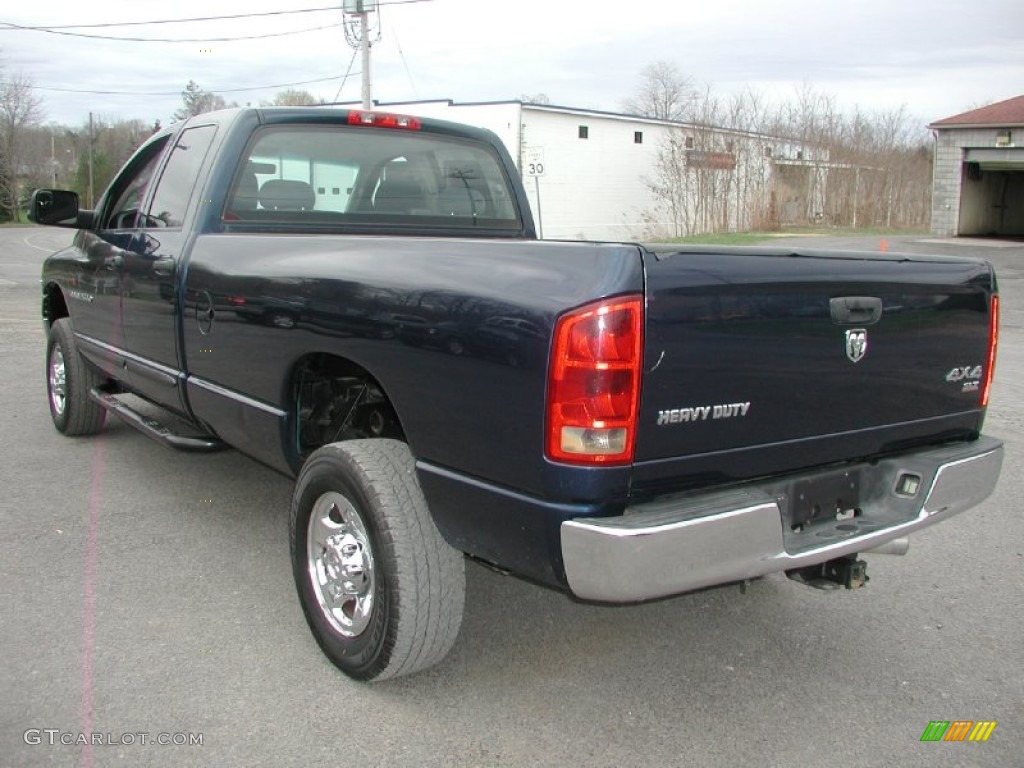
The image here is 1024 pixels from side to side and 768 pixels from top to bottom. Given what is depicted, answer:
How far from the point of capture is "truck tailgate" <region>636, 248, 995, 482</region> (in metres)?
2.51

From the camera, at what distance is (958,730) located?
9.71 ft

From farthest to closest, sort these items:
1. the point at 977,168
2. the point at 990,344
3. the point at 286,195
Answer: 1. the point at 977,168
2. the point at 286,195
3. the point at 990,344

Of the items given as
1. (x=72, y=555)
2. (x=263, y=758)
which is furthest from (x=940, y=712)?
(x=72, y=555)

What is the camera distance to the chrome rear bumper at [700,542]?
7.97ft

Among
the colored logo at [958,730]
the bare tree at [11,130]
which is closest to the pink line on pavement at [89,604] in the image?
the colored logo at [958,730]

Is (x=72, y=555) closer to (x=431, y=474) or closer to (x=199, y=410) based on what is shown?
(x=199, y=410)

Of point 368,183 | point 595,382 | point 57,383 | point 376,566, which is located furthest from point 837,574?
point 57,383

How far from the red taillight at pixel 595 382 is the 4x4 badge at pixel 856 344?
0.85 meters

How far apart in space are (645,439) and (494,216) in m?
2.88

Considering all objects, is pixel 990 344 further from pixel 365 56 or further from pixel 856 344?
pixel 365 56

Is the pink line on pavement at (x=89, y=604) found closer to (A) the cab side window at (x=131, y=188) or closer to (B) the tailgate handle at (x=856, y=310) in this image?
(A) the cab side window at (x=131, y=188)

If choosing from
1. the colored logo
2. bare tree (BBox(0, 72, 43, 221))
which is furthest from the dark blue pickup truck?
bare tree (BBox(0, 72, 43, 221))

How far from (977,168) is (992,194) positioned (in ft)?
6.98

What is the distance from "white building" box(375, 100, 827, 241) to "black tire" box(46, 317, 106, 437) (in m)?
26.4
